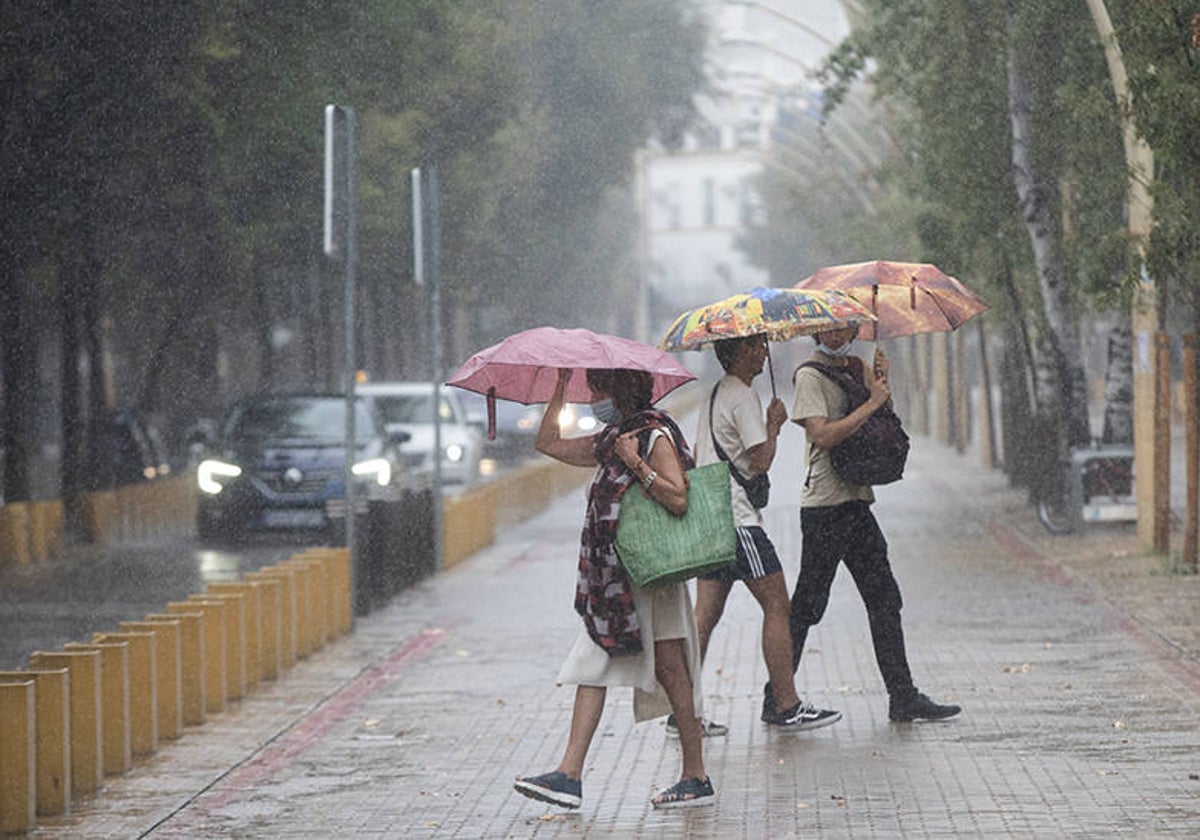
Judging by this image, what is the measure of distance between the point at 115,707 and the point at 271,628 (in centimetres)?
342

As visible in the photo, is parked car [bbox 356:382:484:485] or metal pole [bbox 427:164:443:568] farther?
parked car [bbox 356:382:484:485]

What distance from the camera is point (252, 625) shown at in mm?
13406

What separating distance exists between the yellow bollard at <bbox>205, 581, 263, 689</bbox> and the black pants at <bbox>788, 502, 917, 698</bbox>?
11.1ft

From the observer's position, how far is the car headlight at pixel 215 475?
2448cm

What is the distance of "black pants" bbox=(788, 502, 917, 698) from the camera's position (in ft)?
35.7

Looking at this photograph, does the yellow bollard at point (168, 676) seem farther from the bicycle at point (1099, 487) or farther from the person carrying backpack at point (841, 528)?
the bicycle at point (1099, 487)

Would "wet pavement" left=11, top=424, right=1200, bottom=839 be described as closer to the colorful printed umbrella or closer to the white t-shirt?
the white t-shirt

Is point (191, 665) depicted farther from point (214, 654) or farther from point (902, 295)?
point (902, 295)

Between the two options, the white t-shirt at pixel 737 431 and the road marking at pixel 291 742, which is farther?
the white t-shirt at pixel 737 431

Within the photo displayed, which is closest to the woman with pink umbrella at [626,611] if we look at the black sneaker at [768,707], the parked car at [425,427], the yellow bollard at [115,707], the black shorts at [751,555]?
the black shorts at [751,555]

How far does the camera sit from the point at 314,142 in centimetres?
2734

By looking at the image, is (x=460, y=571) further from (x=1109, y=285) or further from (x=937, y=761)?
(x=937, y=761)

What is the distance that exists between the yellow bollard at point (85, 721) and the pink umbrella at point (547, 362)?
1.88 m

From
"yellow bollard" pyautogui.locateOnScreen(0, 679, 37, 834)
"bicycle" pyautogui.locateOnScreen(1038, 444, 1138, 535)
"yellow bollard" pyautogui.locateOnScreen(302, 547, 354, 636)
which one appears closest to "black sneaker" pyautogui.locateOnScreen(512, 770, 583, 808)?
"yellow bollard" pyautogui.locateOnScreen(0, 679, 37, 834)
